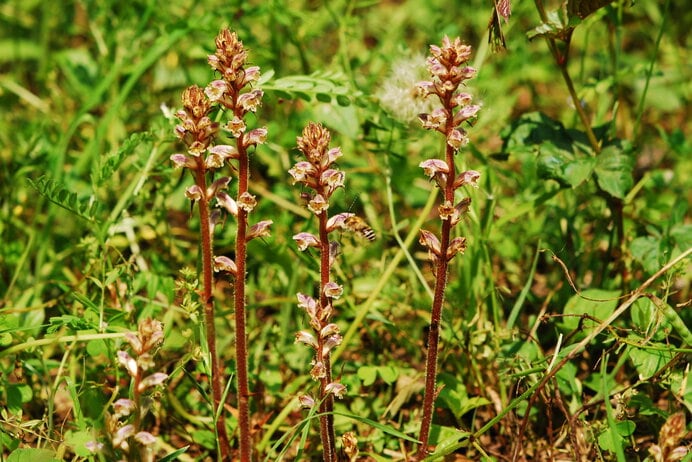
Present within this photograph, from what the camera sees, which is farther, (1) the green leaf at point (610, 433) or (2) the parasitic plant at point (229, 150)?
(1) the green leaf at point (610, 433)

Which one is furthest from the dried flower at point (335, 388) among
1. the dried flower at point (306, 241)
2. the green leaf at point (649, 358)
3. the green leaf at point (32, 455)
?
the green leaf at point (649, 358)

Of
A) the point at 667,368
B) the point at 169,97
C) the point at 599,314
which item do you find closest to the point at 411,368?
the point at 599,314

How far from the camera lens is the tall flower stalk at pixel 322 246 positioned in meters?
2.44

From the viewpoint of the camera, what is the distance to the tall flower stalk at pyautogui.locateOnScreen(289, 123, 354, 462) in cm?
244

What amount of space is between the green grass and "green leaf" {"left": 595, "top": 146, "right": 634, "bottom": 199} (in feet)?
0.04

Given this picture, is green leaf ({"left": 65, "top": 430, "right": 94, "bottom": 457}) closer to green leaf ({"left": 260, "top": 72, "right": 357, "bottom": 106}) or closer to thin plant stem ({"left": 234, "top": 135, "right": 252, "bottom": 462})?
thin plant stem ({"left": 234, "top": 135, "right": 252, "bottom": 462})

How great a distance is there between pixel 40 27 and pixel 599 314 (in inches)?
176

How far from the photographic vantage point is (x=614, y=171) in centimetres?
346

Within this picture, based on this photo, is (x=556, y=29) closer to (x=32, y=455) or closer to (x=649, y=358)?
(x=649, y=358)

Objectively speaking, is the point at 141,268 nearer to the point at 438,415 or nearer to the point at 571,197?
the point at 438,415

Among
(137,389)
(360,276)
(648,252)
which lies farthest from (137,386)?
(648,252)

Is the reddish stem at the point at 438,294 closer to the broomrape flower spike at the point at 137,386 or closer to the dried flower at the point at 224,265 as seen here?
the dried flower at the point at 224,265

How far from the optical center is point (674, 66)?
575 centimetres

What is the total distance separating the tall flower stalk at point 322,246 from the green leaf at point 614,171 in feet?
Result: 4.58
